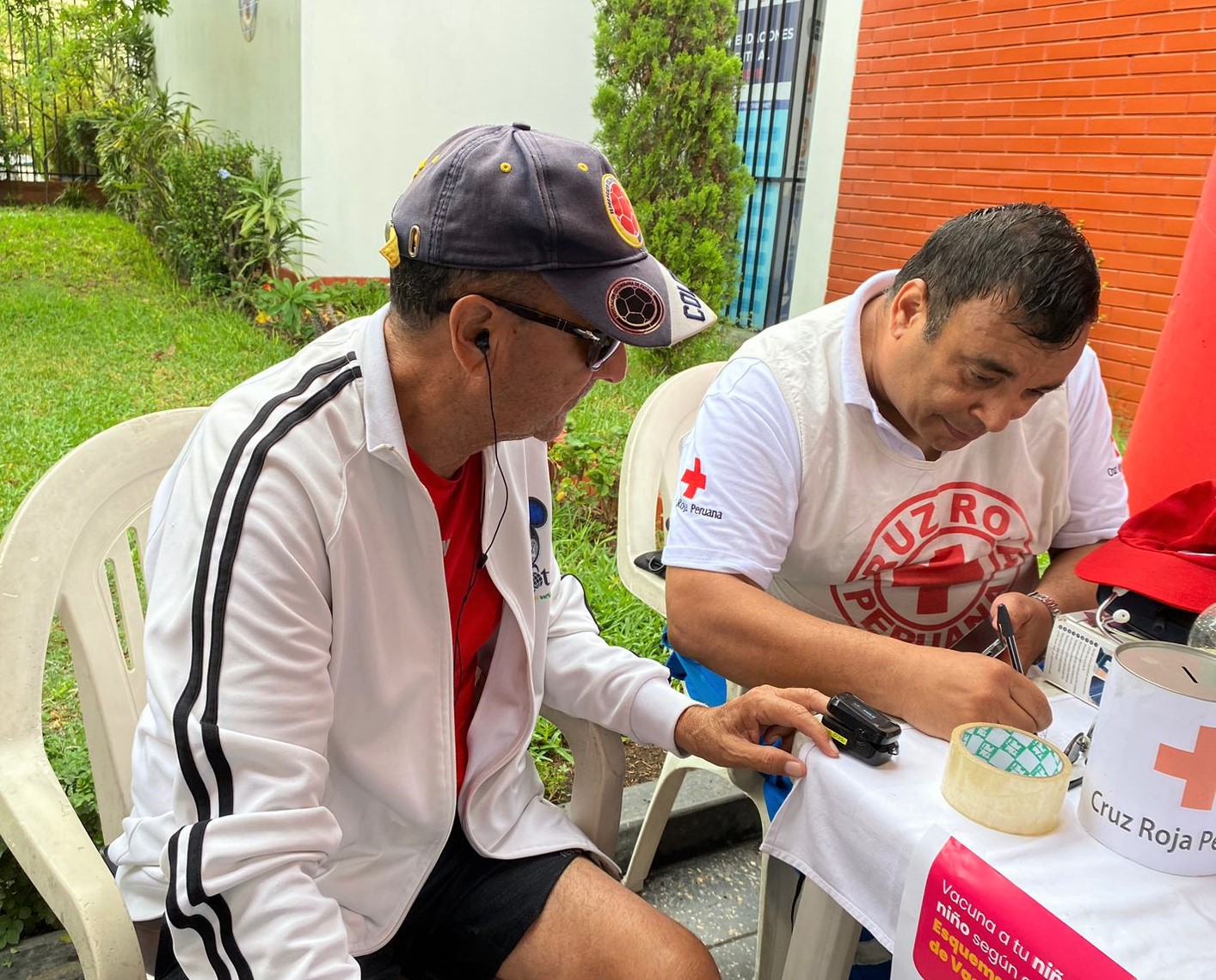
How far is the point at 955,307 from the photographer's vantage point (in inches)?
59.9

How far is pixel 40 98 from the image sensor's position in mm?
10211

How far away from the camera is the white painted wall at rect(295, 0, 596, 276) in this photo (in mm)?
5738

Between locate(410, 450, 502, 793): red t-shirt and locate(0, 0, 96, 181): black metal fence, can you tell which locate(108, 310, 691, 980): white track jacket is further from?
locate(0, 0, 96, 181): black metal fence

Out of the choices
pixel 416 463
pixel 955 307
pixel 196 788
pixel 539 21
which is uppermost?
pixel 539 21

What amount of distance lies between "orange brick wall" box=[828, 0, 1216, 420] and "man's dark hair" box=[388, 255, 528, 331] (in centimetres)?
510

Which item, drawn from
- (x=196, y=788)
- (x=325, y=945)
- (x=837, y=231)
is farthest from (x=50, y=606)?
(x=837, y=231)

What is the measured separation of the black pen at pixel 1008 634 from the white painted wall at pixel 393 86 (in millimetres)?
5209

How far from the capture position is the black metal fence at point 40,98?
10125mm

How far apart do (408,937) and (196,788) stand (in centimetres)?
52

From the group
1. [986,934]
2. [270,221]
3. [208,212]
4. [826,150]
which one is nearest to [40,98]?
[208,212]

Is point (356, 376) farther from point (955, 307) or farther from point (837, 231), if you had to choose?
point (837, 231)

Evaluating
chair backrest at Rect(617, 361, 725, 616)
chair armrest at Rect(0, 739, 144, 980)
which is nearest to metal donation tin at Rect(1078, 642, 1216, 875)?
chair armrest at Rect(0, 739, 144, 980)

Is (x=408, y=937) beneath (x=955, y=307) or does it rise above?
beneath

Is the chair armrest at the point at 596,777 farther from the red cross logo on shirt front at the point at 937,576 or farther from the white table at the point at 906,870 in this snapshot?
the red cross logo on shirt front at the point at 937,576
